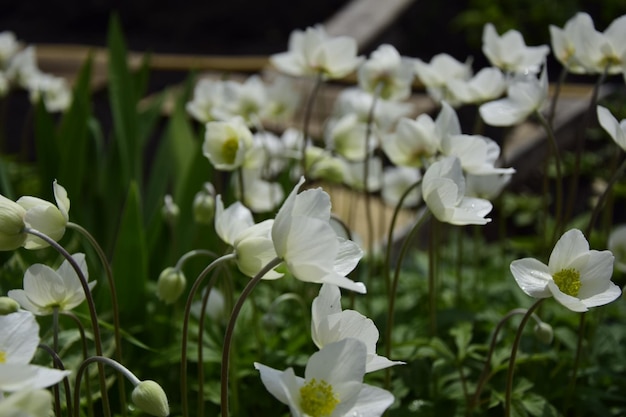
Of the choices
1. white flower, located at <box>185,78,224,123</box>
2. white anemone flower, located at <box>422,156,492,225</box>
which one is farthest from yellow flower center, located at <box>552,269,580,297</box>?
white flower, located at <box>185,78,224,123</box>

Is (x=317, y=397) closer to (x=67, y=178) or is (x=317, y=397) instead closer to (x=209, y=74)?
(x=67, y=178)

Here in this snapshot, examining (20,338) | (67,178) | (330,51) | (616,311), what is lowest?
(616,311)

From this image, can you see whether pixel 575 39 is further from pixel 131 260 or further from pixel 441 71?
pixel 131 260

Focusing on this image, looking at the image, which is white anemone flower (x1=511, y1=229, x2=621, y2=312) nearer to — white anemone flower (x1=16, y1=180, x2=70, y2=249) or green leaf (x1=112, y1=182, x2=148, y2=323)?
white anemone flower (x1=16, y1=180, x2=70, y2=249)

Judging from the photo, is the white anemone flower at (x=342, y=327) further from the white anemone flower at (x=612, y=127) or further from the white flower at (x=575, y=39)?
the white flower at (x=575, y=39)

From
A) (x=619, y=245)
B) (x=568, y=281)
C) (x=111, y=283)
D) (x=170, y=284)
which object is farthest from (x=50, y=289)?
(x=619, y=245)

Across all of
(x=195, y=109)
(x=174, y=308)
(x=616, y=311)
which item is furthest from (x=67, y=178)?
(x=616, y=311)
